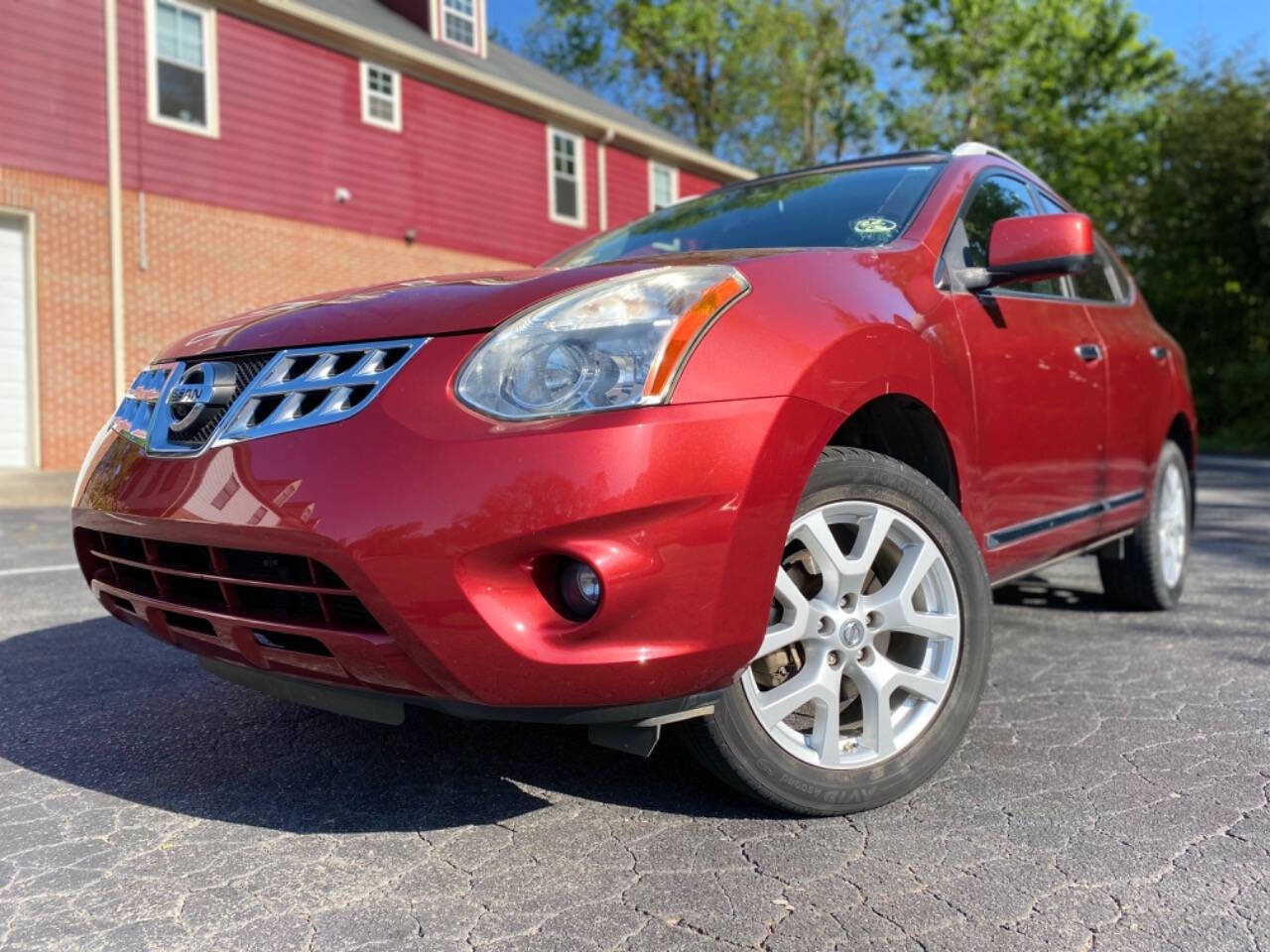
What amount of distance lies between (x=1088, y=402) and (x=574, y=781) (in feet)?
6.98

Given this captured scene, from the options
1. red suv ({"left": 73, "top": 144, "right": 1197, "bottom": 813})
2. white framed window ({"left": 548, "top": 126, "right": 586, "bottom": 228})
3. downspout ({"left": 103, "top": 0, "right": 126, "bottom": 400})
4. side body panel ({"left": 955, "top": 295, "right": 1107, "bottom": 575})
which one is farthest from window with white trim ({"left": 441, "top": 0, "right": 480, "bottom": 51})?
red suv ({"left": 73, "top": 144, "right": 1197, "bottom": 813})

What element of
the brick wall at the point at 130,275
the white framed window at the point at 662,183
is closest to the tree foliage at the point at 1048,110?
the white framed window at the point at 662,183

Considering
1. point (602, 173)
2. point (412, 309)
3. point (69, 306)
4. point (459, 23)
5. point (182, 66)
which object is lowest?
point (412, 309)

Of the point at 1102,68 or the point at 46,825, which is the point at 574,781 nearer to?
the point at 46,825

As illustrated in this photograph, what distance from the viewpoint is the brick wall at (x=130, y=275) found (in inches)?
460

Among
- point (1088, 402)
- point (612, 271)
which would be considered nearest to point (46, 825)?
point (612, 271)

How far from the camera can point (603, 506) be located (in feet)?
5.96

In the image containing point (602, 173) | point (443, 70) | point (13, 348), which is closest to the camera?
point (13, 348)

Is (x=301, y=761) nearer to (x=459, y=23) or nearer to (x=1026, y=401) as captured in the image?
(x=1026, y=401)

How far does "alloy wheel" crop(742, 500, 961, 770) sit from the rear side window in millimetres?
994

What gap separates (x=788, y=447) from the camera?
2.03 meters

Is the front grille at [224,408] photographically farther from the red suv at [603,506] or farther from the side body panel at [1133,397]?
the side body panel at [1133,397]

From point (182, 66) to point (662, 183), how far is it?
996 cm

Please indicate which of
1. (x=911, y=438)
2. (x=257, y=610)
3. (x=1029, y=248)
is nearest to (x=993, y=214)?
(x=1029, y=248)
